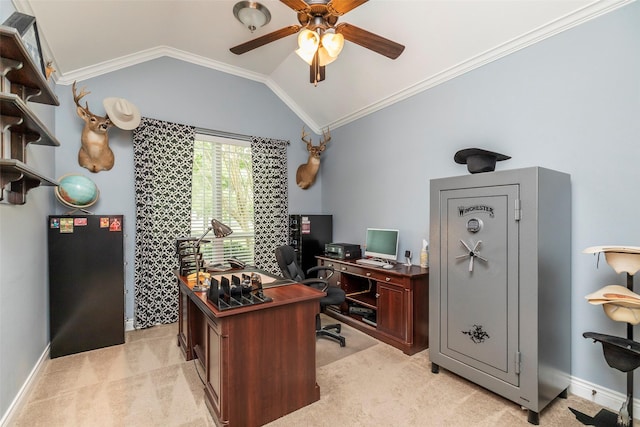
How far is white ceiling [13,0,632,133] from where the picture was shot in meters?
2.46

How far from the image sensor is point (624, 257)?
6.02 feet

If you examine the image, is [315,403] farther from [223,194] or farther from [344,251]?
[223,194]

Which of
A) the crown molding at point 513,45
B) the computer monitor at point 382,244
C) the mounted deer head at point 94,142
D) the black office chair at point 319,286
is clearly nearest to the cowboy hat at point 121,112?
the mounted deer head at point 94,142

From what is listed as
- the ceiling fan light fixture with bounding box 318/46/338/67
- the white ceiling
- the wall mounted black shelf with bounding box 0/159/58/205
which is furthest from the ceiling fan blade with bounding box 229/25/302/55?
the wall mounted black shelf with bounding box 0/159/58/205

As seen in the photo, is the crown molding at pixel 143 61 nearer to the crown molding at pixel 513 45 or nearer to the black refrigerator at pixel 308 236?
the crown molding at pixel 513 45

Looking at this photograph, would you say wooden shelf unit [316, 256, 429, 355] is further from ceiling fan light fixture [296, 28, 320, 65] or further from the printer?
ceiling fan light fixture [296, 28, 320, 65]

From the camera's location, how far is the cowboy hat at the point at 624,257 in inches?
70.5

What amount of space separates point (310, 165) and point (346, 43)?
1942 millimetres

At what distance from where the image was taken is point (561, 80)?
239 cm

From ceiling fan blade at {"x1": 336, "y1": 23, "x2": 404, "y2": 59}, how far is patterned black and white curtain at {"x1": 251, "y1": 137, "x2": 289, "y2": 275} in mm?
2684

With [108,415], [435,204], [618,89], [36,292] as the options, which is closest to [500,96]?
[618,89]

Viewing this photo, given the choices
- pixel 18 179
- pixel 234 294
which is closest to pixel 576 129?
pixel 234 294

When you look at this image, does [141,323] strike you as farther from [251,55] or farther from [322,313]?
[251,55]

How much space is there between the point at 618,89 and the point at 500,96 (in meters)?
0.83
